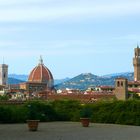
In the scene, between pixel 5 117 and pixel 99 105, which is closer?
pixel 5 117

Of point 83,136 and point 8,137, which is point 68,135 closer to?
point 83,136

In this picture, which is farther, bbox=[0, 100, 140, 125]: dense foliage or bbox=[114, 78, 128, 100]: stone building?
bbox=[114, 78, 128, 100]: stone building

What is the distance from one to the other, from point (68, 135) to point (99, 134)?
62.1 inches

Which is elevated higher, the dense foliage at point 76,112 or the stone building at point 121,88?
the stone building at point 121,88

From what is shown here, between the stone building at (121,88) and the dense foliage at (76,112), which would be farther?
the stone building at (121,88)

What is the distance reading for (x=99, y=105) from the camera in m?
34.4

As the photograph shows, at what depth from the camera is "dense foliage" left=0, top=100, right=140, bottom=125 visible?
31334 millimetres

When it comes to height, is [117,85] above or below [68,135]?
above

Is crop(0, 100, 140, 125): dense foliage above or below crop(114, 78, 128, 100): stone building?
below

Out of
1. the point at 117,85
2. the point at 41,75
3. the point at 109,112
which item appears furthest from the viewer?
the point at 41,75

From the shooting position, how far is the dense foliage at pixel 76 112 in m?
31.3

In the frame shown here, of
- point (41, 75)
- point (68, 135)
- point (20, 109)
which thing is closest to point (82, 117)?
point (20, 109)

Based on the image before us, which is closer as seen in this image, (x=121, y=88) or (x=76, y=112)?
(x=76, y=112)

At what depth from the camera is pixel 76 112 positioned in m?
34.2
